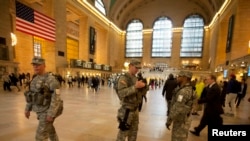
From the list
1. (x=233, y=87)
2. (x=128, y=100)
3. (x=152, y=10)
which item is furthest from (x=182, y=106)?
(x=152, y=10)

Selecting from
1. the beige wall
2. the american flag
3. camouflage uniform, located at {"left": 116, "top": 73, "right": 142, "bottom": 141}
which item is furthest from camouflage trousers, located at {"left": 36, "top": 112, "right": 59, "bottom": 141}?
the beige wall

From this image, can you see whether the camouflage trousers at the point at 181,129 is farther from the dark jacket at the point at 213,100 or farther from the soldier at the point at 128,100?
the dark jacket at the point at 213,100

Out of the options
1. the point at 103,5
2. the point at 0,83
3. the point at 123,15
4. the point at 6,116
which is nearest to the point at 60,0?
the point at 0,83

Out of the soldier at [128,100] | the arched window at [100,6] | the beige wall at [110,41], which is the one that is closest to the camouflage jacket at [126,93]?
the soldier at [128,100]

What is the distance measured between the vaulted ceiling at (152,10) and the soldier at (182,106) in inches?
1380

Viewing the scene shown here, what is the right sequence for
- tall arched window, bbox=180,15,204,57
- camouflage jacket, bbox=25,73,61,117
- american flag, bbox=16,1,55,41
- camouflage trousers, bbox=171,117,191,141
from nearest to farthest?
camouflage jacket, bbox=25,73,61,117 → camouflage trousers, bbox=171,117,191,141 → american flag, bbox=16,1,55,41 → tall arched window, bbox=180,15,204,57

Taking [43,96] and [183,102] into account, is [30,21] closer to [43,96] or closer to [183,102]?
[43,96]

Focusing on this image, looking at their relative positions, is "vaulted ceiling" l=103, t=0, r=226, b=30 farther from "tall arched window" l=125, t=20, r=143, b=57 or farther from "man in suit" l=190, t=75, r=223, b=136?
"man in suit" l=190, t=75, r=223, b=136

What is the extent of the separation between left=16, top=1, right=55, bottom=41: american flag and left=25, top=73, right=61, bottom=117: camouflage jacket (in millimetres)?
14119

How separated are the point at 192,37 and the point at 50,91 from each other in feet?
139

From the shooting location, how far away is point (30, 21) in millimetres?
14266

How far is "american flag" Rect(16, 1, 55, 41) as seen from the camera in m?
13.8

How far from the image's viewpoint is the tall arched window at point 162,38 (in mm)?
41469

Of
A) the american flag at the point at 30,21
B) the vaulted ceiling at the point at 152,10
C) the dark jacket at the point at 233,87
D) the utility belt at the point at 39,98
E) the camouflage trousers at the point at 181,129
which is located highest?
the vaulted ceiling at the point at 152,10
